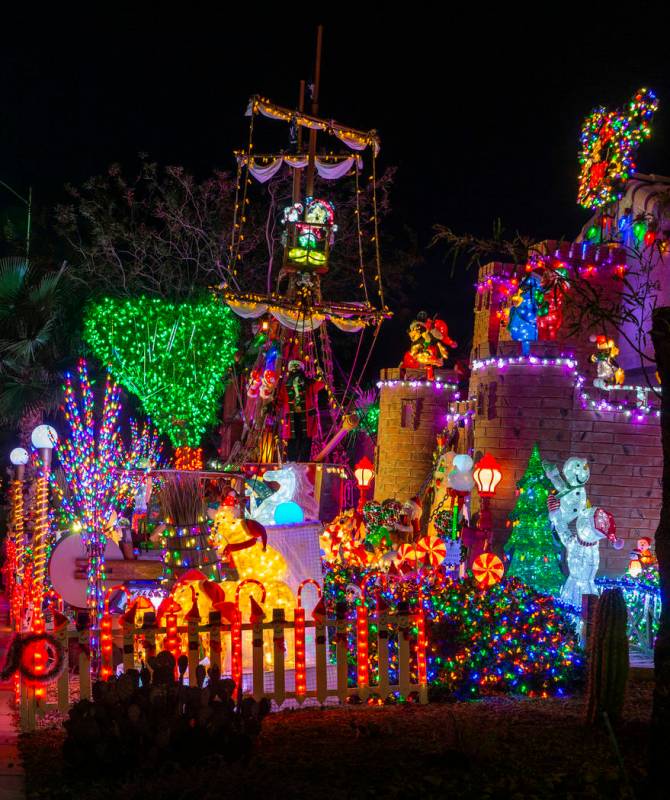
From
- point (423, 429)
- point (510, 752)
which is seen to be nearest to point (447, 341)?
point (423, 429)

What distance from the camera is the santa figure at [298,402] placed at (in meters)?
21.9

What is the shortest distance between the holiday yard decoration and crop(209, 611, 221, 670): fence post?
1805 centimetres

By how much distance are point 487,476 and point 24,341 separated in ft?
34.3

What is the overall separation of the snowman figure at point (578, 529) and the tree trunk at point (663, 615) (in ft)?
30.0

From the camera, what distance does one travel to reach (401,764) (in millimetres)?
5199

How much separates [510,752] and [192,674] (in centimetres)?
268

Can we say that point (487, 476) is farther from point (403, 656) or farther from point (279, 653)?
point (279, 653)

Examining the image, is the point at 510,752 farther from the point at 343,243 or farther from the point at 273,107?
the point at 343,243

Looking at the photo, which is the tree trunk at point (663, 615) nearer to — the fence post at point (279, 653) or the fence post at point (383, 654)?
the fence post at point (383, 654)

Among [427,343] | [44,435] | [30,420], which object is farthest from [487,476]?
[30,420]

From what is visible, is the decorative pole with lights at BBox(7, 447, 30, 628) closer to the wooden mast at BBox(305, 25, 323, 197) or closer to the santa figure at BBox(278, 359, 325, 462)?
the santa figure at BBox(278, 359, 325, 462)

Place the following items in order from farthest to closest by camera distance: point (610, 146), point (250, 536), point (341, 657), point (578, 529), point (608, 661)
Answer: point (610, 146) < point (578, 529) < point (250, 536) < point (341, 657) < point (608, 661)

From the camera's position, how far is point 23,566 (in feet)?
43.1

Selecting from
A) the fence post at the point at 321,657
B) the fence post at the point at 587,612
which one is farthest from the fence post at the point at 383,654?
the fence post at the point at 587,612
